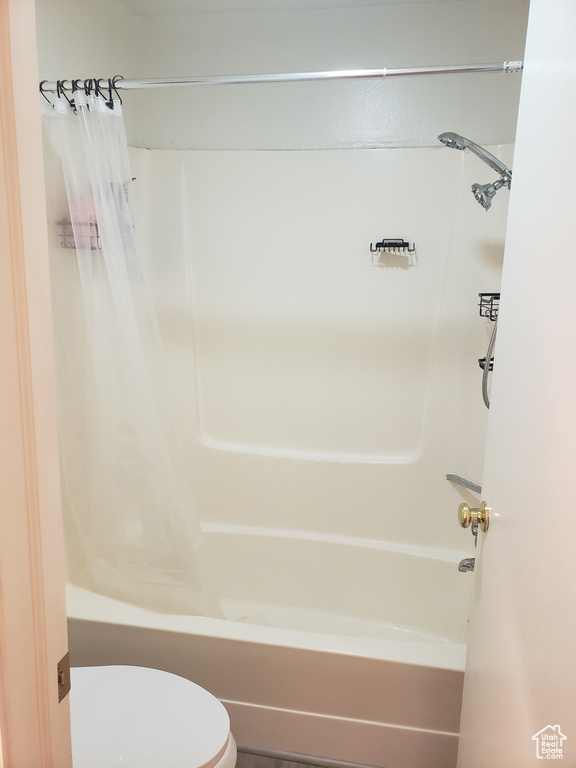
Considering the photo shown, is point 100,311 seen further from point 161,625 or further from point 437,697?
point 437,697

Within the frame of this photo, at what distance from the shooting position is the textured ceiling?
2.25 metres

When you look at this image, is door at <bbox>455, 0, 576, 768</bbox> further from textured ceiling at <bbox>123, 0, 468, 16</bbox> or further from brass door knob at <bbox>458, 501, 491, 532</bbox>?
textured ceiling at <bbox>123, 0, 468, 16</bbox>

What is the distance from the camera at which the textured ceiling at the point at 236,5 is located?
2.25 meters

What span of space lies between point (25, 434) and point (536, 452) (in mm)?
638

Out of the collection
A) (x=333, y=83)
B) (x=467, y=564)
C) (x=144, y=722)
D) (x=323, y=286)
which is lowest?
(x=144, y=722)

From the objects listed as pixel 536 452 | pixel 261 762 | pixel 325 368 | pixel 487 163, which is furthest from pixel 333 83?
pixel 261 762

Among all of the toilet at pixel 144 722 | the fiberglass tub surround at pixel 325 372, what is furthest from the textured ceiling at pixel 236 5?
the toilet at pixel 144 722

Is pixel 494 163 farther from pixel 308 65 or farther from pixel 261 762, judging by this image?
pixel 261 762

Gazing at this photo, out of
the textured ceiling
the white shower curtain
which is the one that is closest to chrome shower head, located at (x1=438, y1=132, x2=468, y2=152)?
the textured ceiling

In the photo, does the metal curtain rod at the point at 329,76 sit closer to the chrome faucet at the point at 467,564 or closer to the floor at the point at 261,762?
the chrome faucet at the point at 467,564

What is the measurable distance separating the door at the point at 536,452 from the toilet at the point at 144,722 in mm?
533

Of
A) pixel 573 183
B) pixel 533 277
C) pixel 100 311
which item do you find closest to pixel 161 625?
pixel 100 311

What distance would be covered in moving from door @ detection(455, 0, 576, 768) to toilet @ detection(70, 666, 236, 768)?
1.75 ft

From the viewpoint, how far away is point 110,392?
1757 mm
